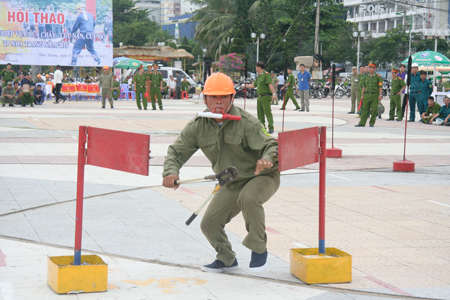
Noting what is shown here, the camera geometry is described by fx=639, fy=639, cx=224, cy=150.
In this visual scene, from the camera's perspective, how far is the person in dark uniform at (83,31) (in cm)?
3806

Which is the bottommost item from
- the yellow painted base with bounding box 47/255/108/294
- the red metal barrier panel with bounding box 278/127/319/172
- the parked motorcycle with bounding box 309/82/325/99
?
A: the yellow painted base with bounding box 47/255/108/294

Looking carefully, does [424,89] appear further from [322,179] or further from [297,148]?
[297,148]

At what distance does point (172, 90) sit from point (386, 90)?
14.8 meters

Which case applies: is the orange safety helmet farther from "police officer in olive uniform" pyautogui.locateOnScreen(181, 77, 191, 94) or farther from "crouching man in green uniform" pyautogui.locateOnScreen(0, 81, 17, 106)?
"police officer in olive uniform" pyautogui.locateOnScreen(181, 77, 191, 94)

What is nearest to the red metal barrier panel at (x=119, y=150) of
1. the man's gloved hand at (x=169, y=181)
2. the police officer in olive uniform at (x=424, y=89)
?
the man's gloved hand at (x=169, y=181)

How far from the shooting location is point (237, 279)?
15.5 ft

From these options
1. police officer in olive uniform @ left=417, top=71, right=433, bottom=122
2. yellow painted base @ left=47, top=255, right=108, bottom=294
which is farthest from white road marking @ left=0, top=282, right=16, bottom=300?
police officer in olive uniform @ left=417, top=71, right=433, bottom=122

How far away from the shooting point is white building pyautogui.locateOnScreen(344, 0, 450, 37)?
74.6 meters

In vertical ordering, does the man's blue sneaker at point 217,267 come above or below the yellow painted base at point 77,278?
below

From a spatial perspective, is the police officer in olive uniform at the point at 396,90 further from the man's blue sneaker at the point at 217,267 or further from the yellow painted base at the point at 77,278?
the yellow painted base at the point at 77,278

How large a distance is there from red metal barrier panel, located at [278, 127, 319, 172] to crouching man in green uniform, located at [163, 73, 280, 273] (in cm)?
11

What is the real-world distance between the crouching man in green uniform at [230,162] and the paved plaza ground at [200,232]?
28 centimetres

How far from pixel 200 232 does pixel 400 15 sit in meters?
85.1

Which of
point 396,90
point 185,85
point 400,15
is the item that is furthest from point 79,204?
point 400,15
